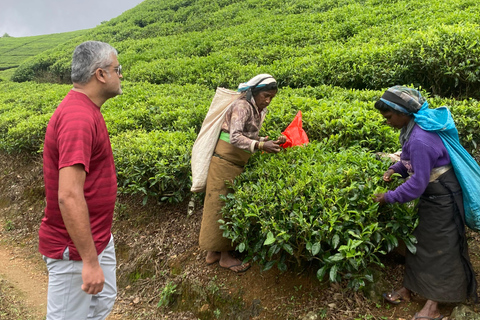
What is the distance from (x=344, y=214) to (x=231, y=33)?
32.5 ft

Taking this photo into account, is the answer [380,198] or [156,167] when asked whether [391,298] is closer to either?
[380,198]

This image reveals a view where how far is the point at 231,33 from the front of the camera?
37.7 feet

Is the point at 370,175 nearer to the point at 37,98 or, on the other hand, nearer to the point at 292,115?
the point at 292,115

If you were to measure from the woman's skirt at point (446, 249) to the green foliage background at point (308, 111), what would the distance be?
162 millimetres

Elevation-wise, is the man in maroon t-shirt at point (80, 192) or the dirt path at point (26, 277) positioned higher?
the man in maroon t-shirt at point (80, 192)

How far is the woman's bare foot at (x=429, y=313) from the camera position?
265cm

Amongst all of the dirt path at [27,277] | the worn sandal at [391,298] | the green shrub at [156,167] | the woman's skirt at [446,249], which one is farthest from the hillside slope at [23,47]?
the woman's skirt at [446,249]

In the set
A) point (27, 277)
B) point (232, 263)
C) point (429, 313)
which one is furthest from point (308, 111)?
point (27, 277)

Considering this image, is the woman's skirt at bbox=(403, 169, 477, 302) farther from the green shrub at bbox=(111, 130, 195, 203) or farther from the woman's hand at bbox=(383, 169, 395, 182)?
the green shrub at bbox=(111, 130, 195, 203)

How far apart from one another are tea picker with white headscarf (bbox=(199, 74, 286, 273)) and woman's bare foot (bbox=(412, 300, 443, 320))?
1474 mm

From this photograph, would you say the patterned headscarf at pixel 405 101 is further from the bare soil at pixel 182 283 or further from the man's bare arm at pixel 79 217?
the man's bare arm at pixel 79 217

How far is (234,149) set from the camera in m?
3.33

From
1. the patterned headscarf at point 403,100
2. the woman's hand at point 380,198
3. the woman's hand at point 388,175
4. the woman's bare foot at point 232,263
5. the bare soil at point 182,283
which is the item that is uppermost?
the patterned headscarf at point 403,100

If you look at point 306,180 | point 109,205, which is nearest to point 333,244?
point 306,180
